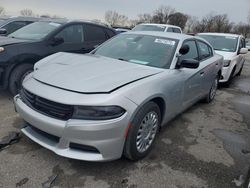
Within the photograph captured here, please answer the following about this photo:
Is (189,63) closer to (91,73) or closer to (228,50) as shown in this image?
(91,73)

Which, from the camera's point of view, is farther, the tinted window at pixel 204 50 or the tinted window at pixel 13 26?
the tinted window at pixel 13 26

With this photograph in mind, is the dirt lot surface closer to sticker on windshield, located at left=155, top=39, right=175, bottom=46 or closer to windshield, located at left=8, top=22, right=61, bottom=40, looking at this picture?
sticker on windshield, located at left=155, top=39, right=175, bottom=46

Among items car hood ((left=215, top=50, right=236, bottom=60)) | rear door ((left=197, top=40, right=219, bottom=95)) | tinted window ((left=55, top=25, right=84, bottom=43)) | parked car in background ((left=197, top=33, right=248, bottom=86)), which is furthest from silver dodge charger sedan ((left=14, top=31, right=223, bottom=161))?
car hood ((left=215, top=50, right=236, bottom=60))

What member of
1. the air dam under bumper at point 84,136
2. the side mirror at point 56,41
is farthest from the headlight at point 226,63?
the air dam under bumper at point 84,136

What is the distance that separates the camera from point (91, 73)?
291 cm

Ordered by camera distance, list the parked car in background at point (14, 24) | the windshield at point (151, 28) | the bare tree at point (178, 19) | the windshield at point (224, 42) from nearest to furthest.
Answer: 1. the windshield at point (224, 42)
2. the parked car in background at point (14, 24)
3. the windshield at point (151, 28)
4. the bare tree at point (178, 19)

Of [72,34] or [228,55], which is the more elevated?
[72,34]

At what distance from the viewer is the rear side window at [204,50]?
472 centimetres

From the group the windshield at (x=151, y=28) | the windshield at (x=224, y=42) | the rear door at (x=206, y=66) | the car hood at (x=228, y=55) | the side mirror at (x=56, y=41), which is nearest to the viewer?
the rear door at (x=206, y=66)

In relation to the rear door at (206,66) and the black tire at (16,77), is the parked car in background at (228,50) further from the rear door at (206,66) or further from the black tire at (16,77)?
the black tire at (16,77)

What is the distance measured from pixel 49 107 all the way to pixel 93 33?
4104mm

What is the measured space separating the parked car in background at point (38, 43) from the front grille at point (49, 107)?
215 cm

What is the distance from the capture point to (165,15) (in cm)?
5619

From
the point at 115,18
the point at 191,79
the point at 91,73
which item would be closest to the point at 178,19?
the point at 115,18
